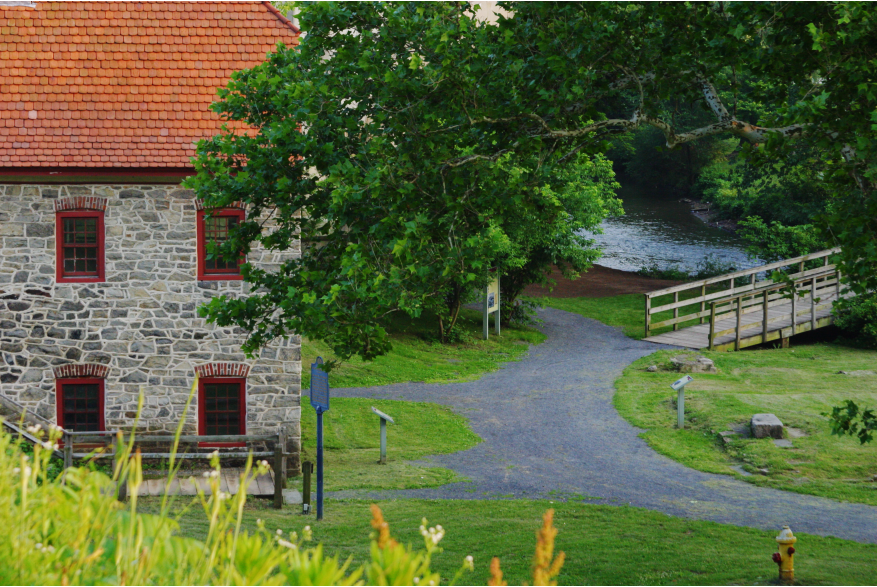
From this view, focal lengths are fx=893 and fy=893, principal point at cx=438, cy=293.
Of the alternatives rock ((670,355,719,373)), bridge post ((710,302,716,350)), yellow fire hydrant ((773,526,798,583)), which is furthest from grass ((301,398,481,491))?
bridge post ((710,302,716,350))

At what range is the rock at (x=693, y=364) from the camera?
2192cm

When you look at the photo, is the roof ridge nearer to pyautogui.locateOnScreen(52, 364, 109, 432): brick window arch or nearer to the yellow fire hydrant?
pyautogui.locateOnScreen(52, 364, 109, 432): brick window arch

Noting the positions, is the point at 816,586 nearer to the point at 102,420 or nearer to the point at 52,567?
the point at 52,567

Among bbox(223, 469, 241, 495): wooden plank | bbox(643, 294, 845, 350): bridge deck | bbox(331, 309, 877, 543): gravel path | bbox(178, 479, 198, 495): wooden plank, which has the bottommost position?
bbox(223, 469, 241, 495): wooden plank

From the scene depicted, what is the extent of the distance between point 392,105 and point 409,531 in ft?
17.5

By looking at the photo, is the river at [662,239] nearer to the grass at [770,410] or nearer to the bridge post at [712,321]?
the bridge post at [712,321]

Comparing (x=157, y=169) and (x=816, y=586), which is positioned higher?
(x=157, y=169)

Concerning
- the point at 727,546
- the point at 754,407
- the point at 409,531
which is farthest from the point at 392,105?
the point at 754,407

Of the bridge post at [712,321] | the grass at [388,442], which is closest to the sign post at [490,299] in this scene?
the bridge post at [712,321]

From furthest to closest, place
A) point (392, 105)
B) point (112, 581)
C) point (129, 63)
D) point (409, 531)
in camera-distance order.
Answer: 1. point (129, 63)
2. point (409, 531)
3. point (392, 105)
4. point (112, 581)

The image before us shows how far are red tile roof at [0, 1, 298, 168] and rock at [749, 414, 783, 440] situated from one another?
11.1 meters

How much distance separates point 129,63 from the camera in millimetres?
16203

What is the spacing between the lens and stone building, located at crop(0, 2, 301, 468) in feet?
50.4

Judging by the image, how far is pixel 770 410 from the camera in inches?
693
